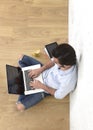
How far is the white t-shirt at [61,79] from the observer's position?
4.40ft

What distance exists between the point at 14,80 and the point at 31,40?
0.34 metres

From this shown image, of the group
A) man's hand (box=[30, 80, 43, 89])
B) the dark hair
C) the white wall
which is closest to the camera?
the white wall

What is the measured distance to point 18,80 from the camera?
1589 millimetres

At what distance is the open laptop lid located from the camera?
1577 mm

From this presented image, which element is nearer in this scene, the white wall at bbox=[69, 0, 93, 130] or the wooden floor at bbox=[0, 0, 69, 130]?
the white wall at bbox=[69, 0, 93, 130]

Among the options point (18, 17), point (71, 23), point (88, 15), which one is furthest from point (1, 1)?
point (88, 15)

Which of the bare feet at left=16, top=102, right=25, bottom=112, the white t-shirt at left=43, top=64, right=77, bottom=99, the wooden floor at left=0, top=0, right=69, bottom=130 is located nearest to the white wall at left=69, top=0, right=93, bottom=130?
the white t-shirt at left=43, top=64, right=77, bottom=99

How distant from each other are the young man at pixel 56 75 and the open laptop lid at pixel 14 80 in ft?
0.19

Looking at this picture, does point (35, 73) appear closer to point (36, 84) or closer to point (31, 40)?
point (36, 84)

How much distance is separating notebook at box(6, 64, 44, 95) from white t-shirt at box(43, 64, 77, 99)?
0.25 ft

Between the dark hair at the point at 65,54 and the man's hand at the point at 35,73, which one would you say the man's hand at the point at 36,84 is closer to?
the man's hand at the point at 35,73

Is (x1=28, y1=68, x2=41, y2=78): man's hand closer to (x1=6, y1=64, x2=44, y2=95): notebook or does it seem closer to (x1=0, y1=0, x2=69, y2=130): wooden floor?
(x1=6, y1=64, x2=44, y2=95): notebook

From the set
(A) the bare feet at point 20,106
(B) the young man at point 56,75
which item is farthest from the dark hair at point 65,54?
(A) the bare feet at point 20,106

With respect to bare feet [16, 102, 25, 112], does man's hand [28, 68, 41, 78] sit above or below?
above
